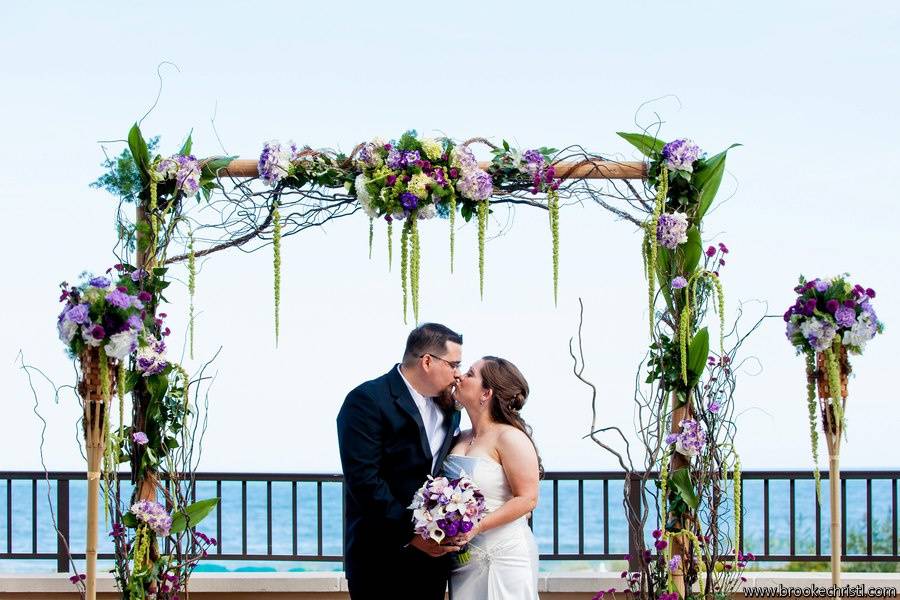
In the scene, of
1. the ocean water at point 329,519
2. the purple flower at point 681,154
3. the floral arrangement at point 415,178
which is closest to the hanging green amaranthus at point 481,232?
the floral arrangement at point 415,178

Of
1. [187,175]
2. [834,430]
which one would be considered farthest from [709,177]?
[187,175]

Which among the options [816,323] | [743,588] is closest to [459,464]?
[816,323]

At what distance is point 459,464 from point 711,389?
183cm

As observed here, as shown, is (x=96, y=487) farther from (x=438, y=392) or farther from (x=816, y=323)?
(x=816, y=323)

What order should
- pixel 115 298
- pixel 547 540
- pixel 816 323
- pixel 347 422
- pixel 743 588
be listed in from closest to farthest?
pixel 347 422, pixel 115 298, pixel 816 323, pixel 743 588, pixel 547 540

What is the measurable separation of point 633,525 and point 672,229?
5.67ft

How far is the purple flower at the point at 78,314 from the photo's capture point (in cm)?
477

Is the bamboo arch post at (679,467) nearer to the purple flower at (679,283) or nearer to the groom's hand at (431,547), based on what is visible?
the purple flower at (679,283)

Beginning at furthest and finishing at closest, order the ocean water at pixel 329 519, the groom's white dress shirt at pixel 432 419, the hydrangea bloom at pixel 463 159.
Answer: the ocean water at pixel 329 519, the hydrangea bloom at pixel 463 159, the groom's white dress shirt at pixel 432 419

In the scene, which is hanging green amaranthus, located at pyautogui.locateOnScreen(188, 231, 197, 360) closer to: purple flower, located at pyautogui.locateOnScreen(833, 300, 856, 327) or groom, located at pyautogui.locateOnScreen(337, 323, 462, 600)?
groom, located at pyautogui.locateOnScreen(337, 323, 462, 600)

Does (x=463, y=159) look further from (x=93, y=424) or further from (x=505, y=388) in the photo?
(x=93, y=424)

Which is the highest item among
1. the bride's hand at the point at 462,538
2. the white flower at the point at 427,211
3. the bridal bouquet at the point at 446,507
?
the white flower at the point at 427,211

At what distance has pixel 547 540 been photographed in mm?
33188

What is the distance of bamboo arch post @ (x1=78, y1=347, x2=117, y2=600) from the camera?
493cm
